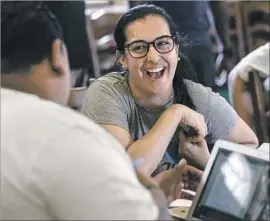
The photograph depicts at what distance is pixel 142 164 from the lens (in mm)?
1585

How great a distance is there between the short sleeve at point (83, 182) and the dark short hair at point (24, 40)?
212 millimetres

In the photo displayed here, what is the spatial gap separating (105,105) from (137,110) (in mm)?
105

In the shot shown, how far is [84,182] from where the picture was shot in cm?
97

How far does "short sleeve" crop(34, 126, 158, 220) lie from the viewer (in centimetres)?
97

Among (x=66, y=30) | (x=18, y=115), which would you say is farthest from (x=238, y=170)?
(x=66, y=30)

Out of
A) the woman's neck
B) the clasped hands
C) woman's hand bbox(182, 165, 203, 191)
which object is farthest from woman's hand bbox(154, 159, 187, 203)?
the woman's neck

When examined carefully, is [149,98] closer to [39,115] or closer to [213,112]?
[213,112]

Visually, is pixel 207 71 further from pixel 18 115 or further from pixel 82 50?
pixel 18 115

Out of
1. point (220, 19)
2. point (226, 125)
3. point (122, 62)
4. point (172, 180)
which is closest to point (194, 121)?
point (226, 125)

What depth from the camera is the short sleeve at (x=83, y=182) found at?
3.17ft

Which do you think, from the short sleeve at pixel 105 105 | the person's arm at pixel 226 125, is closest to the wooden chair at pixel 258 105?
the person's arm at pixel 226 125

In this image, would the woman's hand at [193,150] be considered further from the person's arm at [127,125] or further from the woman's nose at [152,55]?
the woman's nose at [152,55]

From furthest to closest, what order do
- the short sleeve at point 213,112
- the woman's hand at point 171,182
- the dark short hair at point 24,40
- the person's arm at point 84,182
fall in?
the short sleeve at point 213,112 → the woman's hand at point 171,182 → the dark short hair at point 24,40 → the person's arm at point 84,182

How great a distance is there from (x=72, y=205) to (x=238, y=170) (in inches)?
15.6
